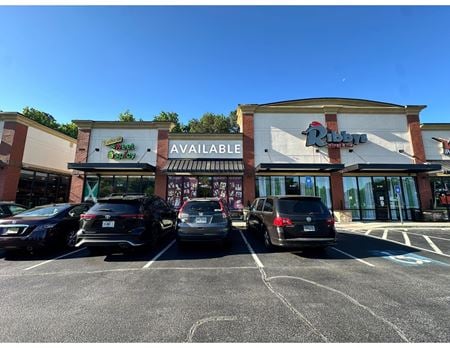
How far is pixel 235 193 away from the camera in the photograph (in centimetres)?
1689

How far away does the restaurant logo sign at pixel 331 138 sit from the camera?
56.3 ft

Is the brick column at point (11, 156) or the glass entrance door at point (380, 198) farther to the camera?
the glass entrance door at point (380, 198)

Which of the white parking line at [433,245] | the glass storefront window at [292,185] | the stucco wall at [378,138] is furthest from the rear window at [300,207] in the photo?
the stucco wall at [378,138]

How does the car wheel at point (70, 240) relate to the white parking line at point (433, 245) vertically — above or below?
above

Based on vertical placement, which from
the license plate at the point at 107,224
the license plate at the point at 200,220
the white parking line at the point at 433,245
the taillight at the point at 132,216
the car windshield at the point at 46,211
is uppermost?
the car windshield at the point at 46,211

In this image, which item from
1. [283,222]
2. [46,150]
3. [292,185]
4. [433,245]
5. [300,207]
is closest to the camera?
[283,222]

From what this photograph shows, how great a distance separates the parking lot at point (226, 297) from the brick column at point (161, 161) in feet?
31.0

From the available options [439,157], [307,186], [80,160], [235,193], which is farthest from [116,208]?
[439,157]

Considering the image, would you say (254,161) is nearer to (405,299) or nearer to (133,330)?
(405,299)

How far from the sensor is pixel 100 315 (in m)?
3.41

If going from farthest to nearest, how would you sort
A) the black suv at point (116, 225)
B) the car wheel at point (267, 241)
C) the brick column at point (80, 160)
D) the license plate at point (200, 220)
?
the brick column at point (80, 160) → the car wheel at point (267, 241) → the license plate at point (200, 220) → the black suv at point (116, 225)

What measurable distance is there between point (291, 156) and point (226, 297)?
14455 mm

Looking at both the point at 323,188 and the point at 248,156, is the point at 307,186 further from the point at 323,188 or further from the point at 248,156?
the point at 248,156

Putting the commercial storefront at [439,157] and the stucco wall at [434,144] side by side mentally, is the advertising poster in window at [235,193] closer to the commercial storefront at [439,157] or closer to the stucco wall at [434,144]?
the commercial storefront at [439,157]
